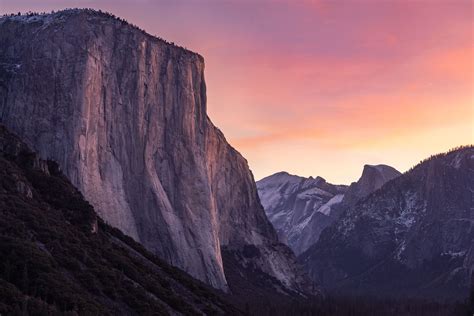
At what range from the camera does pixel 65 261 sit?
99.9m

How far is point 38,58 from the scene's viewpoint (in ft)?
586

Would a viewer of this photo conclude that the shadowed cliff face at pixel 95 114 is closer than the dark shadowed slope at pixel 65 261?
No

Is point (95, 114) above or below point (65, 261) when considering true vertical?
above

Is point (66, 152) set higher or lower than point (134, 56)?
lower

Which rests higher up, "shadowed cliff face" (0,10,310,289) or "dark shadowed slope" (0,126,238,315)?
"shadowed cliff face" (0,10,310,289)

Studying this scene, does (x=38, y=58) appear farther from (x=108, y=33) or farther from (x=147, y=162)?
(x=147, y=162)

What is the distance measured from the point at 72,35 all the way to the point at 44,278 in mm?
103267

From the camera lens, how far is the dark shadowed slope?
85.4 meters

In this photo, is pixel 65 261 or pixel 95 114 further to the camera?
pixel 95 114

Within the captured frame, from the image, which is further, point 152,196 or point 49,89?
point 152,196

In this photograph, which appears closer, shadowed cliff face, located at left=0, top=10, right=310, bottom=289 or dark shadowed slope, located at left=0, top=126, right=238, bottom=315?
dark shadowed slope, located at left=0, top=126, right=238, bottom=315

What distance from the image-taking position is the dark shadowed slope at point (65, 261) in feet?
280

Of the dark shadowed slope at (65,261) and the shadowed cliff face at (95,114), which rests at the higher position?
the shadowed cliff face at (95,114)

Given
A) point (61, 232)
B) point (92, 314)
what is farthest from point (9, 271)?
point (61, 232)
